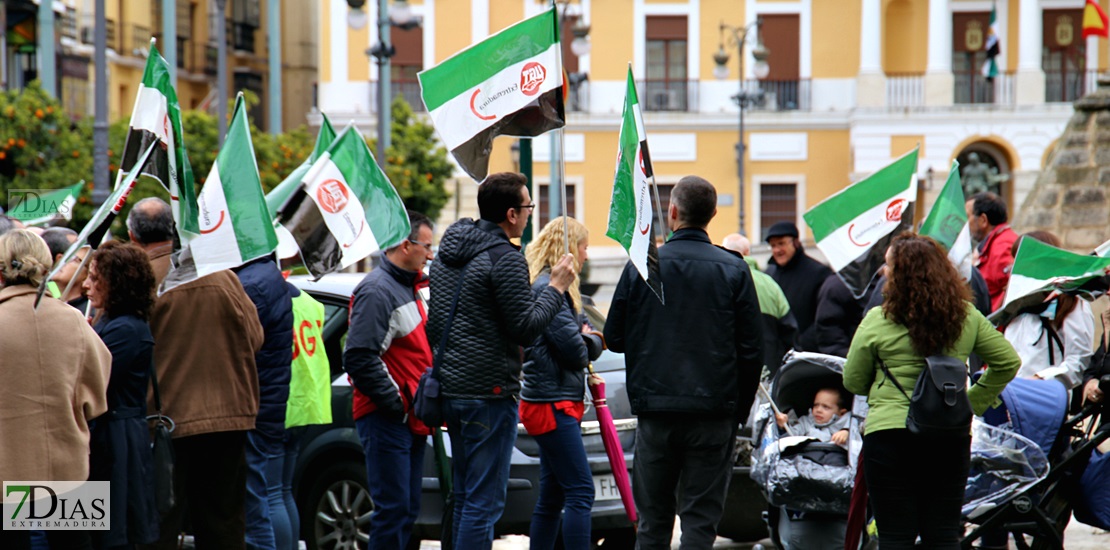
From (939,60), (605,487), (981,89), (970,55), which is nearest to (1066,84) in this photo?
(981,89)

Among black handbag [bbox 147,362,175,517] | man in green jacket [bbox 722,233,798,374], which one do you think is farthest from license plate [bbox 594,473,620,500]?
black handbag [bbox 147,362,175,517]

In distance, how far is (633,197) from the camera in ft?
20.7

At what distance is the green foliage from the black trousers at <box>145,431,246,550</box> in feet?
28.2

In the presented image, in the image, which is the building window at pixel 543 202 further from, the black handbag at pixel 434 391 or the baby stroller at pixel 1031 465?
the black handbag at pixel 434 391

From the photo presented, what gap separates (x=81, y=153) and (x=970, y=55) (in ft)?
107

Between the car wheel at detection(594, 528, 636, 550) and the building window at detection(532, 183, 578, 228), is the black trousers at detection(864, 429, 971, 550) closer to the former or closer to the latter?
the car wheel at detection(594, 528, 636, 550)

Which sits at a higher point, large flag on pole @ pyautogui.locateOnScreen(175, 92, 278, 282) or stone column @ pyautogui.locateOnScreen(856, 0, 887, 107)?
stone column @ pyautogui.locateOnScreen(856, 0, 887, 107)

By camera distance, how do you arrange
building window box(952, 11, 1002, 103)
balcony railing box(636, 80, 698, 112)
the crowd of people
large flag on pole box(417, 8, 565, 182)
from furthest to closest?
balcony railing box(636, 80, 698, 112) → building window box(952, 11, 1002, 103) → large flag on pole box(417, 8, 565, 182) → the crowd of people

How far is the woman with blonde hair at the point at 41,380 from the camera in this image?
5.39 meters

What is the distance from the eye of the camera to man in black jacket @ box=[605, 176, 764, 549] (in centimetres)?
613

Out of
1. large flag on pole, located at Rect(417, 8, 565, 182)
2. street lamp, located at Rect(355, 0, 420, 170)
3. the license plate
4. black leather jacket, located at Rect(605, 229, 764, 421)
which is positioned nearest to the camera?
black leather jacket, located at Rect(605, 229, 764, 421)

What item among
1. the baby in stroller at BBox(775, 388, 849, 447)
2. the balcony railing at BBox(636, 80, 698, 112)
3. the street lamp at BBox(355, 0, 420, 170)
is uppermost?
the balcony railing at BBox(636, 80, 698, 112)

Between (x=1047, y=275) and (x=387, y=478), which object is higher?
(x=1047, y=275)

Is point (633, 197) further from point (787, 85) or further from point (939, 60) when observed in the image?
point (939, 60)
